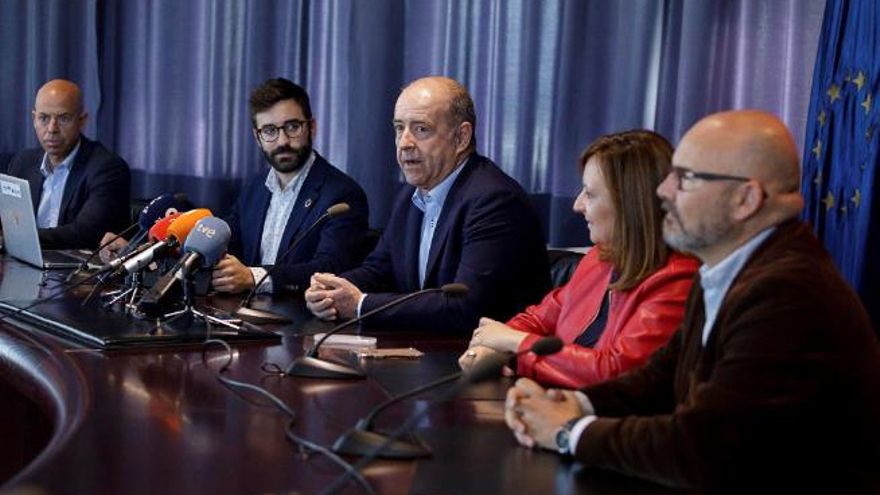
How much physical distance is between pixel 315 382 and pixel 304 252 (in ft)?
6.24

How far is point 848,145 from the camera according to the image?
11.3 ft

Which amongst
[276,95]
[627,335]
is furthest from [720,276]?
[276,95]

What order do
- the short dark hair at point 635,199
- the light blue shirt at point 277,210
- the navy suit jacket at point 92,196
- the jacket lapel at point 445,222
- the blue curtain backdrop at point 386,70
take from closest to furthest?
the short dark hair at point 635,199, the jacket lapel at point 445,222, the blue curtain backdrop at point 386,70, the light blue shirt at point 277,210, the navy suit jacket at point 92,196

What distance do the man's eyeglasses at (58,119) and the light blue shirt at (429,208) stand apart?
7.75 ft

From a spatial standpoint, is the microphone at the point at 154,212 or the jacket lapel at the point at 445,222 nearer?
the jacket lapel at the point at 445,222

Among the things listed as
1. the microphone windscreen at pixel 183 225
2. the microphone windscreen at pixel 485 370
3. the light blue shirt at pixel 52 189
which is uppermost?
the microphone windscreen at pixel 485 370

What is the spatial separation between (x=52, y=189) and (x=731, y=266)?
4.21m

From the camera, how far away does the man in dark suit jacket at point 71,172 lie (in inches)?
210

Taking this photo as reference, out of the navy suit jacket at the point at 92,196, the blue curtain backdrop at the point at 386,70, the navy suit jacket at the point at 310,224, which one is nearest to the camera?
the navy suit jacket at the point at 310,224

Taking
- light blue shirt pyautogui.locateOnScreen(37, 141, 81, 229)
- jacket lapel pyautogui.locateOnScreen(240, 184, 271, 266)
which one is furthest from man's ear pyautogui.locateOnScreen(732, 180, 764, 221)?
light blue shirt pyautogui.locateOnScreen(37, 141, 81, 229)

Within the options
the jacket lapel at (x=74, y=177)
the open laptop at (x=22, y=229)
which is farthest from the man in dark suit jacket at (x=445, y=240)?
the jacket lapel at (x=74, y=177)

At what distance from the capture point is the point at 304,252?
431cm

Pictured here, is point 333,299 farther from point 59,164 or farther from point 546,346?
point 59,164

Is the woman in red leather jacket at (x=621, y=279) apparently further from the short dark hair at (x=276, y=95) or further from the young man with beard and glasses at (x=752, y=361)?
the short dark hair at (x=276, y=95)
